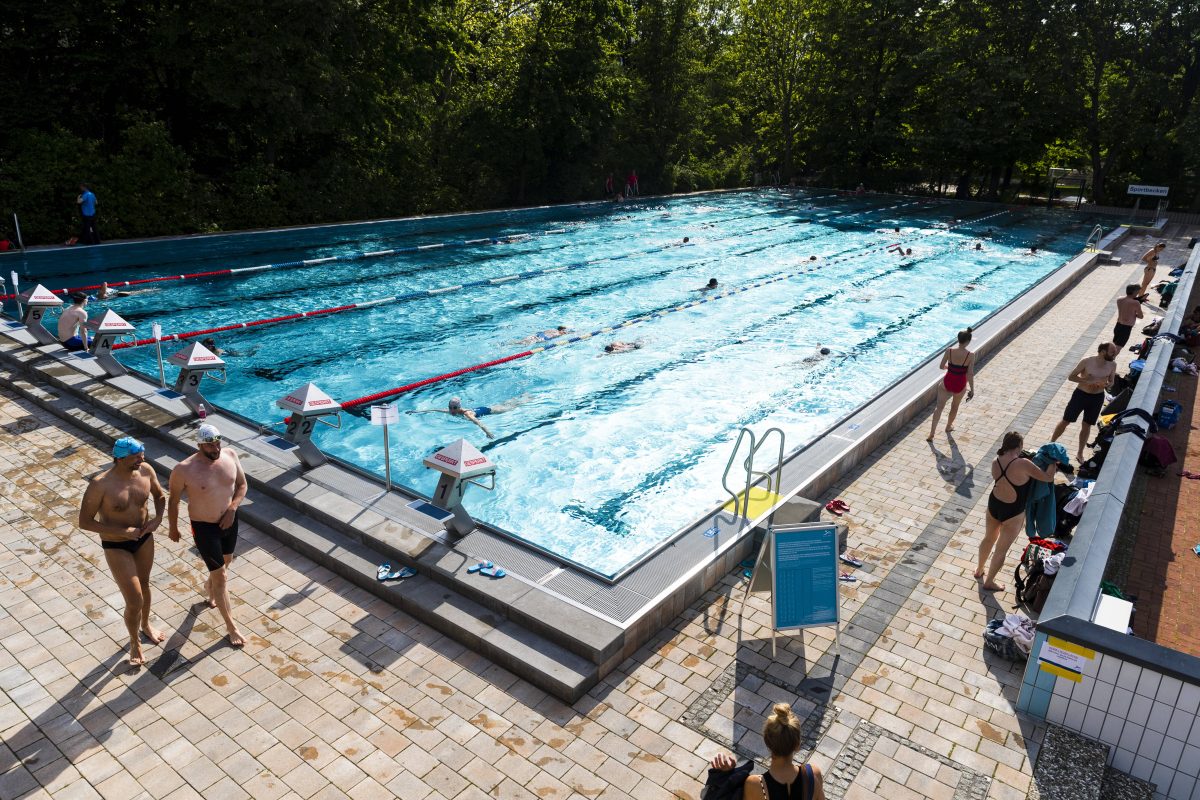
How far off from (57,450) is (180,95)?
709 inches

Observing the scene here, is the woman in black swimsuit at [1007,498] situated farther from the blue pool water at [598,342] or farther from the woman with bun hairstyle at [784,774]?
the woman with bun hairstyle at [784,774]

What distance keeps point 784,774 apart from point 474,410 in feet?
26.7

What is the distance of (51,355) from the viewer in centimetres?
1061

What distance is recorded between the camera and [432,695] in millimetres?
5027

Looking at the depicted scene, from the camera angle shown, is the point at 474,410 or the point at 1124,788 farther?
the point at 474,410

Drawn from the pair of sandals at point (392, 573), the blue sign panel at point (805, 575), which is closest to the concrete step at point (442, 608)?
the pair of sandals at point (392, 573)

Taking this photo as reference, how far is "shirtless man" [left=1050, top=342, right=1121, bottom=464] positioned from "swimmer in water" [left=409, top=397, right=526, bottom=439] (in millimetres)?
7239

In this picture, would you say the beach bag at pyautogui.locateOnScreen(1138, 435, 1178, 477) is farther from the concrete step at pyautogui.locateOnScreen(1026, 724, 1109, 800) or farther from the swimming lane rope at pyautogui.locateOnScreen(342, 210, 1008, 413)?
the swimming lane rope at pyautogui.locateOnScreen(342, 210, 1008, 413)

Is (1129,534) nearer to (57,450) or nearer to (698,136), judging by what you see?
(57,450)

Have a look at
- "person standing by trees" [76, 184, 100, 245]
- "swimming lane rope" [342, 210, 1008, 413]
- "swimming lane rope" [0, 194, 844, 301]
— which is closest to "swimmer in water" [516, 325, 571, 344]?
"swimming lane rope" [342, 210, 1008, 413]

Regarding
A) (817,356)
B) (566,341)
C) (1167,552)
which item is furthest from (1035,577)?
(566,341)

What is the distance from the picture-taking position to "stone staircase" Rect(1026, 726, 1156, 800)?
14.1 ft

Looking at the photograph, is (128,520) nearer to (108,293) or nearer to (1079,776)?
(1079,776)

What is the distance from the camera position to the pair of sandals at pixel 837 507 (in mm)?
7379
